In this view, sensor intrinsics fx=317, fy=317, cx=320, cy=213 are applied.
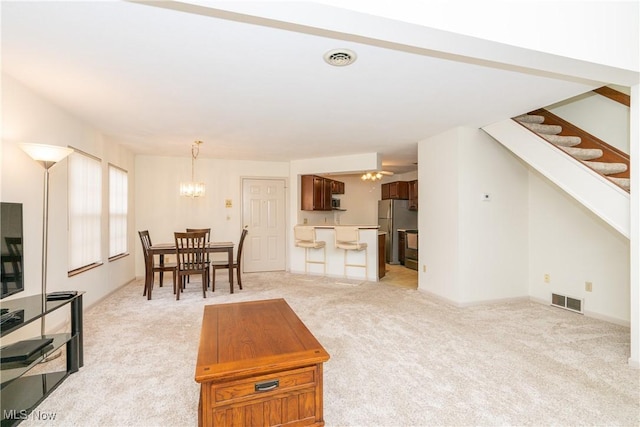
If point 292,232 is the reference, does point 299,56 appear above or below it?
above

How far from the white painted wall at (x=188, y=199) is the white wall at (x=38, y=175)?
5.80ft

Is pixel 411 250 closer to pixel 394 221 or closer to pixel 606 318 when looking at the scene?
pixel 394 221

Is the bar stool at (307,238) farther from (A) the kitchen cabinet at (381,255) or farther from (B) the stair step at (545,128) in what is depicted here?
(B) the stair step at (545,128)

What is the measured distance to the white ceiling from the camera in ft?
6.27

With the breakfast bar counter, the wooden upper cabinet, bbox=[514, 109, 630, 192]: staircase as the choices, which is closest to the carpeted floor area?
bbox=[514, 109, 630, 192]: staircase

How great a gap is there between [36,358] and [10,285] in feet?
2.15

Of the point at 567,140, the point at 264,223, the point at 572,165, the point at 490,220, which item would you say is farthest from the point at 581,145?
the point at 264,223

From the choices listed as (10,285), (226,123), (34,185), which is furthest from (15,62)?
(226,123)

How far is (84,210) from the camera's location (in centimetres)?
406

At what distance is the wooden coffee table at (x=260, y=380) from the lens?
159cm

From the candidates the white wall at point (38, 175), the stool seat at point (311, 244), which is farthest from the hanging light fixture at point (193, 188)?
the stool seat at point (311, 244)

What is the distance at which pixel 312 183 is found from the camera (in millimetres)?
6875

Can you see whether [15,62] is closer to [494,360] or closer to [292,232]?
[494,360]

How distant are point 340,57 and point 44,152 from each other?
2.63 metres
